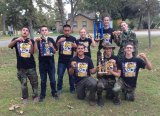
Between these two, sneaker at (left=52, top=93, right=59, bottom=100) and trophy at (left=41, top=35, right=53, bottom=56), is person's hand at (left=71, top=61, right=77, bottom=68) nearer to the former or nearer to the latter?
trophy at (left=41, top=35, right=53, bottom=56)

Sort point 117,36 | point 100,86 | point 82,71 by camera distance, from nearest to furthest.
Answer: point 100,86
point 82,71
point 117,36

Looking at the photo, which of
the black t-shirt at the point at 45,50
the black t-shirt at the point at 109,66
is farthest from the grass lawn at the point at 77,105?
the black t-shirt at the point at 45,50

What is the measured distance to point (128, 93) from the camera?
26.2 feet

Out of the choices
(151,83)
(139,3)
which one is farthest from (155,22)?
(151,83)

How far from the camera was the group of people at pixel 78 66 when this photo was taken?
24.8ft

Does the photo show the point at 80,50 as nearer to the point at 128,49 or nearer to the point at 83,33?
the point at 83,33

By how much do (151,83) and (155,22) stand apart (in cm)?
5728

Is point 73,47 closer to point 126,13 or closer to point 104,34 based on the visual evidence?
point 104,34

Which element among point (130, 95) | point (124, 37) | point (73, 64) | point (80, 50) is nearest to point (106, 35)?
point (124, 37)

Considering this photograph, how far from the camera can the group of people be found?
7570 mm

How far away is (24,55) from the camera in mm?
7539

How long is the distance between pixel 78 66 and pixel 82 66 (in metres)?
0.09

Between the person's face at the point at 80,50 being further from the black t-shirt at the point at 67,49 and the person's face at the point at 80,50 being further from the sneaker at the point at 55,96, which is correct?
the sneaker at the point at 55,96

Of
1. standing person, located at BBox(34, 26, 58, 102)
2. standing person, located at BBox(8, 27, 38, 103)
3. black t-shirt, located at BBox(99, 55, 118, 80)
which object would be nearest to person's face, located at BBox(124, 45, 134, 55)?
black t-shirt, located at BBox(99, 55, 118, 80)
